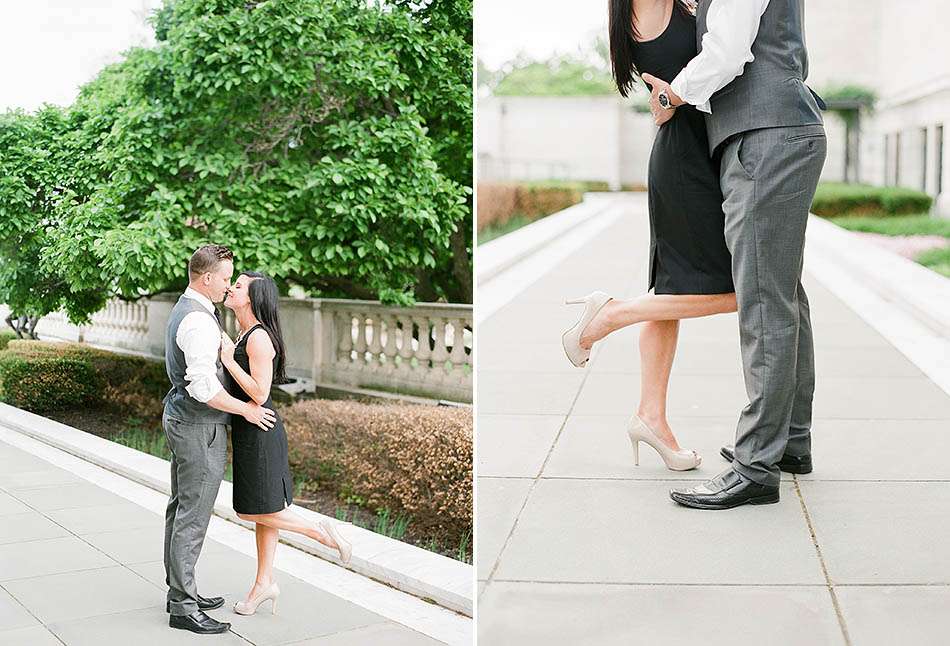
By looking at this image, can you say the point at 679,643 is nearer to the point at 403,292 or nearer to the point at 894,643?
the point at 894,643

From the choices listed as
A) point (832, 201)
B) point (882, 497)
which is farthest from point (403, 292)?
point (832, 201)

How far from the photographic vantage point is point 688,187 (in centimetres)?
294

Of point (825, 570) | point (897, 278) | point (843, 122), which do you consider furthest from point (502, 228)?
point (825, 570)

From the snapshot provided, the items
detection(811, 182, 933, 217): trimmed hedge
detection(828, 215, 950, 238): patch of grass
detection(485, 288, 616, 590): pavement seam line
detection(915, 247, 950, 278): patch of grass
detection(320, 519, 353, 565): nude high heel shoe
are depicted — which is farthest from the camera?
detection(811, 182, 933, 217): trimmed hedge

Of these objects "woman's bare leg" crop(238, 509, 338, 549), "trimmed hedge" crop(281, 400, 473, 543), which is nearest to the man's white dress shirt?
"woman's bare leg" crop(238, 509, 338, 549)

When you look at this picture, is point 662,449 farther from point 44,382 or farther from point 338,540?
point 44,382

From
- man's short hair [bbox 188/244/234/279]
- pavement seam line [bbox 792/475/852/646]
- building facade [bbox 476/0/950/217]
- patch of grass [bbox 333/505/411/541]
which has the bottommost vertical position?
patch of grass [bbox 333/505/411/541]

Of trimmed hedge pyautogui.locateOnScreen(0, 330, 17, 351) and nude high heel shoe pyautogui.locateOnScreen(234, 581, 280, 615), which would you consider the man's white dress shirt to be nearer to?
nude high heel shoe pyautogui.locateOnScreen(234, 581, 280, 615)

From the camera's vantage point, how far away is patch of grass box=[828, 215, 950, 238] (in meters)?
15.6

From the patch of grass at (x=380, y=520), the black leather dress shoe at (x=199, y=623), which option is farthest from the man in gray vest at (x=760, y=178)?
the patch of grass at (x=380, y=520)

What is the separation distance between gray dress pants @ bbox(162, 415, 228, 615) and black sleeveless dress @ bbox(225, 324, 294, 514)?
63 millimetres

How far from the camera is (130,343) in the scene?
5750 millimetres

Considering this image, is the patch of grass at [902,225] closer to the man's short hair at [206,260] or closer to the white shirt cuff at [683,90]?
the white shirt cuff at [683,90]

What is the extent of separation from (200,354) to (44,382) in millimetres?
2594
